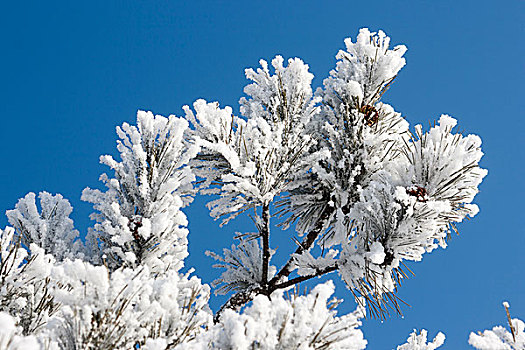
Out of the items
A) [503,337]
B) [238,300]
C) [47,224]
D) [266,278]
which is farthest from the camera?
[266,278]

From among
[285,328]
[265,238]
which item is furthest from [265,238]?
[285,328]

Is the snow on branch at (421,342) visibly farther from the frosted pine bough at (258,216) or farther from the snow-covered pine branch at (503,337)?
the snow-covered pine branch at (503,337)

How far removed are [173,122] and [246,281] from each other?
3.68ft

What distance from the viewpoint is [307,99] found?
9.33 ft

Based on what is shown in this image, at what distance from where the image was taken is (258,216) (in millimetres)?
2564

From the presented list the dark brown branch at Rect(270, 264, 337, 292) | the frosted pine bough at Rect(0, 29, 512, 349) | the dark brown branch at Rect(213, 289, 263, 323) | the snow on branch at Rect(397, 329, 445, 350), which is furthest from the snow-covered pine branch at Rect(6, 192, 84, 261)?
the snow on branch at Rect(397, 329, 445, 350)

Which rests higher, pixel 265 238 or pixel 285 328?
pixel 265 238

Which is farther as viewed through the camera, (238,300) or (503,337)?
(238,300)

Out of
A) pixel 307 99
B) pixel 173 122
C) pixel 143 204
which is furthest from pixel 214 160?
pixel 307 99

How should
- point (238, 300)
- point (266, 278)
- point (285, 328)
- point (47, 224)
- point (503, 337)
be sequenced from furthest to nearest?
point (266, 278)
point (238, 300)
point (47, 224)
point (503, 337)
point (285, 328)

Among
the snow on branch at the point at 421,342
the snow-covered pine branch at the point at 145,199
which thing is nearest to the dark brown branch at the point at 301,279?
the snow-covered pine branch at the point at 145,199

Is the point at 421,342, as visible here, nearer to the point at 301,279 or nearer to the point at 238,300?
the point at 301,279

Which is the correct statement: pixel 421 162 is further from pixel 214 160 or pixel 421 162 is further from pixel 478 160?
pixel 214 160

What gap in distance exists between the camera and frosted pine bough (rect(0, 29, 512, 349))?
1366 mm
